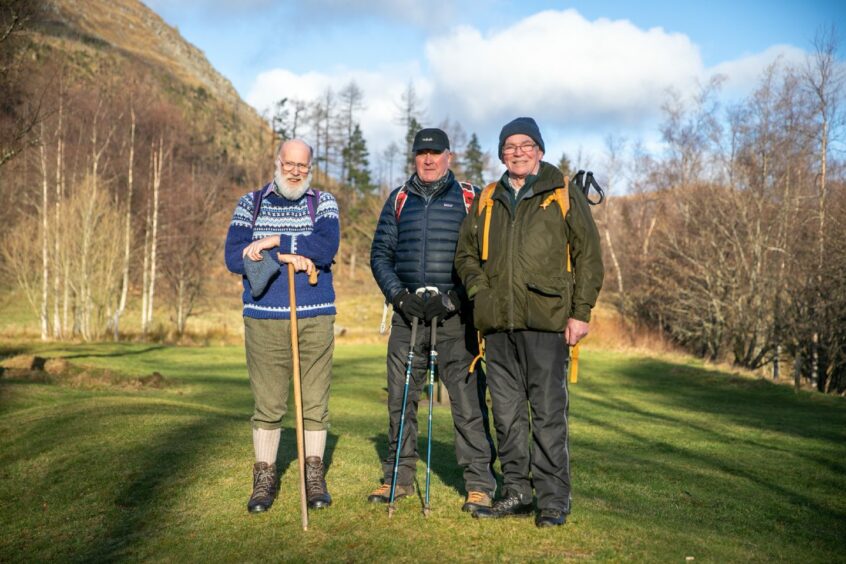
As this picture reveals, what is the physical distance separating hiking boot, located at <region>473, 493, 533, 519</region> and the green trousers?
1.42 m

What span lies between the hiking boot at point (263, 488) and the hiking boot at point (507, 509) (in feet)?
5.08

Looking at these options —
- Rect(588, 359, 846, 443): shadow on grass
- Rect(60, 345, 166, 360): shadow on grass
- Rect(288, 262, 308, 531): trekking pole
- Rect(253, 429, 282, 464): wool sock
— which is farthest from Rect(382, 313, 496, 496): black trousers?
Rect(60, 345, 166, 360): shadow on grass

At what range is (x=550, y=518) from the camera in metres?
4.88

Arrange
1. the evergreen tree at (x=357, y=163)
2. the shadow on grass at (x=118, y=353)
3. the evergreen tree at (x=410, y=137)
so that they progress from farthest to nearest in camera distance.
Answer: the evergreen tree at (x=357, y=163), the evergreen tree at (x=410, y=137), the shadow on grass at (x=118, y=353)

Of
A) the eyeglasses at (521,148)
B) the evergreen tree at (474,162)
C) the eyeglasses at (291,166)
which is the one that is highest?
the evergreen tree at (474,162)

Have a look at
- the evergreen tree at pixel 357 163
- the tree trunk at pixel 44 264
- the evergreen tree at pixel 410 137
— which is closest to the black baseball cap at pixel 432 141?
the tree trunk at pixel 44 264

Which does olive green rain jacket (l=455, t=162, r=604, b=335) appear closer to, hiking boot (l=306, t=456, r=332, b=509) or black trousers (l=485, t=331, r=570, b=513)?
black trousers (l=485, t=331, r=570, b=513)

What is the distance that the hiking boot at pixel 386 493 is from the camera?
544 cm

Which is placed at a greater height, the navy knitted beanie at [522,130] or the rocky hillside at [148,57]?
the rocky hillside at [148,57]

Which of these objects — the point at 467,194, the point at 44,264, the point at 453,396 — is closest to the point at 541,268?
the point at 467,194

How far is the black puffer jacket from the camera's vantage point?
18.5ft

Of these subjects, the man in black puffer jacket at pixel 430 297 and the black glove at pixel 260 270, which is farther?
the man in black puffer jacket at pixel 430 297

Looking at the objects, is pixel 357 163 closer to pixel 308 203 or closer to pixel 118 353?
pixel 118 353

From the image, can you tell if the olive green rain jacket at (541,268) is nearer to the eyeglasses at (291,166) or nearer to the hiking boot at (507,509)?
the hiking boot at (507,509)
